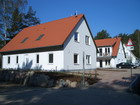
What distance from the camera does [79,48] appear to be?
24.3 metres

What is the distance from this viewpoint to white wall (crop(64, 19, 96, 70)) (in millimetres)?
21917

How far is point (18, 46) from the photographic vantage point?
27.7m

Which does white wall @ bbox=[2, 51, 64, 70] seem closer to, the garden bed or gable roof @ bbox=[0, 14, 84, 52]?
gable roof @ bbox=[0, 14, 84, 52]

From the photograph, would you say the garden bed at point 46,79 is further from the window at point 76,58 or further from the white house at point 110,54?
the white house at point 110,54

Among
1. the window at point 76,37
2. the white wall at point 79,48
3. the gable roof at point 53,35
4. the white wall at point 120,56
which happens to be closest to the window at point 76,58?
the white wall at point 79,48

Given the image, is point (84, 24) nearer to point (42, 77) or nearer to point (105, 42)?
point (42, 77)

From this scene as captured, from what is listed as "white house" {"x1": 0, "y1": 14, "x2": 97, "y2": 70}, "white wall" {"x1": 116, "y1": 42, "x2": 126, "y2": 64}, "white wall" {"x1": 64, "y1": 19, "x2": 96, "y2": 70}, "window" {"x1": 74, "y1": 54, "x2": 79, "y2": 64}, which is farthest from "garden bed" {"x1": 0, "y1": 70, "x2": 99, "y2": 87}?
"white wall" {"x1": 116, "y1": 42, "x2": 126, "y2": 64}

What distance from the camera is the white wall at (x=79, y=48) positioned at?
21.9m

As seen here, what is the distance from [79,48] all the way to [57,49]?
13.4ft

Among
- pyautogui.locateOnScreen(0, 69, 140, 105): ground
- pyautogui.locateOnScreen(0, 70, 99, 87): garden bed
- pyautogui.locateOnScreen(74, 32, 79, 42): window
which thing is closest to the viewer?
pyautogui.locateOnScreen(0, 69, 140, 105): ground

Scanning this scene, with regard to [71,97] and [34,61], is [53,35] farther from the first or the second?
[71,97]

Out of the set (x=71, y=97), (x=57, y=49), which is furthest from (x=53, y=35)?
(x=71, y=97)

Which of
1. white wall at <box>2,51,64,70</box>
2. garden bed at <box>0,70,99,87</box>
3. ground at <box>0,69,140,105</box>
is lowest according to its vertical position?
ground at <box>0,69,140,105</box>

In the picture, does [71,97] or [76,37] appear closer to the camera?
[71,97]
